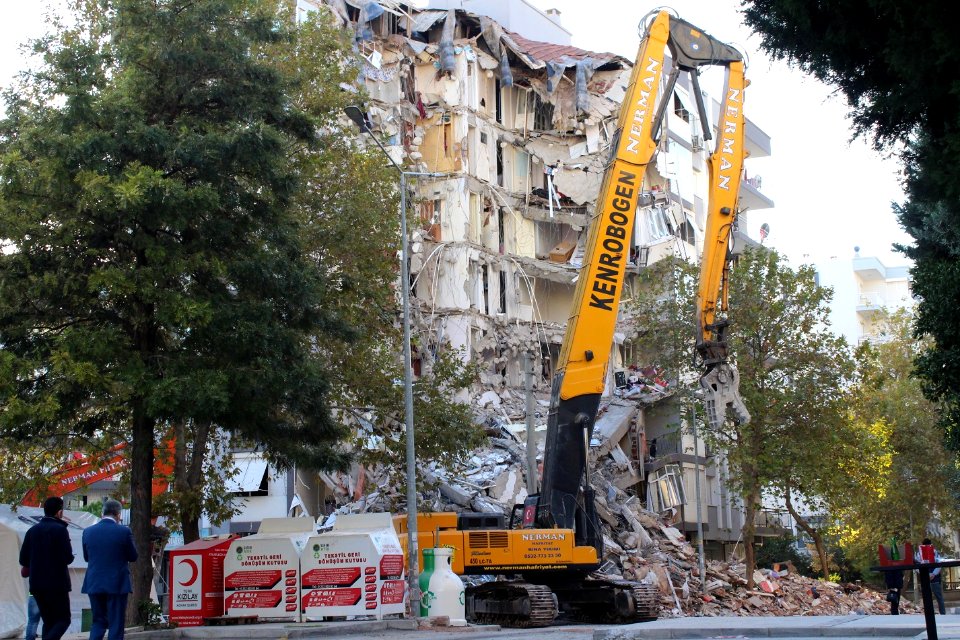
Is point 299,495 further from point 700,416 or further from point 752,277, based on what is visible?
point 752,277

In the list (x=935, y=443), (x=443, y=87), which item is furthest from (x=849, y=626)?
(x=443, y=87)

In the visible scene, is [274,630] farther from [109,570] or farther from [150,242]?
[150,242]

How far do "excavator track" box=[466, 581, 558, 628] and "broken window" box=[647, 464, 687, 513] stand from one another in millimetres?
26575

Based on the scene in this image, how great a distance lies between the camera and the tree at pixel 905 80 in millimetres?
9617

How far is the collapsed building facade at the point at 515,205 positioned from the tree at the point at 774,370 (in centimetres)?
642

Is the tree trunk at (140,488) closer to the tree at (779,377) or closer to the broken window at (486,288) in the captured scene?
the tree at (779,377)

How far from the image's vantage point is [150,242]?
18500 mm

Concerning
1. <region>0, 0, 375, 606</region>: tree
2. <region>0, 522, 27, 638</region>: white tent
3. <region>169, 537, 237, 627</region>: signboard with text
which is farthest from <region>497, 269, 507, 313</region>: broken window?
<region>0, 522, 27, 638</region>: white tent

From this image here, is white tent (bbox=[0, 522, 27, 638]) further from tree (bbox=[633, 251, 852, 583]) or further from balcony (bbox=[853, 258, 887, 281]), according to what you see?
balcony (bbox=[853, 258, 887, 281])

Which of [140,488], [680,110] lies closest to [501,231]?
[680,110]

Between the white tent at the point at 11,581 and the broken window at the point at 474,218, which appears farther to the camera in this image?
the broken window at the point at 474,218

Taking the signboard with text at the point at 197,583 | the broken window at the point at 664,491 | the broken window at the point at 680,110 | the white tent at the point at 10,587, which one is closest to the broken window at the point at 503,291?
the broken window at the point at 664,491

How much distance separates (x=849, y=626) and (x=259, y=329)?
396 inches

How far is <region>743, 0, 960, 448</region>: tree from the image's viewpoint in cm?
962
